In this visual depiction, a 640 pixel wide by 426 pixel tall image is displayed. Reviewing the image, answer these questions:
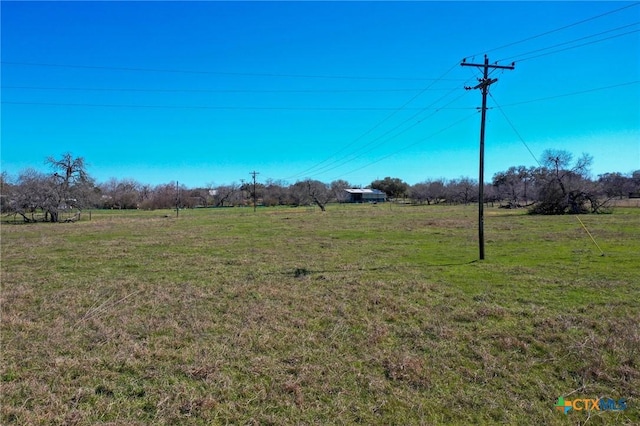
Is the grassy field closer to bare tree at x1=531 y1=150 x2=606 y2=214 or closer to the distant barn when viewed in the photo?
bare tree at x1=531 y1=150 x2=606 y2=214

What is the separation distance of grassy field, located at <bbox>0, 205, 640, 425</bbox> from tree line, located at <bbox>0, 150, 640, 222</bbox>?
3811cm

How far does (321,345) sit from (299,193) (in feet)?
308

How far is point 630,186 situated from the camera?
8638cm

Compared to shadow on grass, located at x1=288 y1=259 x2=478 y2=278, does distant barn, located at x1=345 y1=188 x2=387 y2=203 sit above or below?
above

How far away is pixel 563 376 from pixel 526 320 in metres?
2.21

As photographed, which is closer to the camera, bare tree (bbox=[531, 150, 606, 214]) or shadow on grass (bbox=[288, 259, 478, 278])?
shadow on grass (bbox=[288, 259, 478, 278])

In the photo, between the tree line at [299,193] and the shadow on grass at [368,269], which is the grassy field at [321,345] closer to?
the shadow on grass at [368,269]

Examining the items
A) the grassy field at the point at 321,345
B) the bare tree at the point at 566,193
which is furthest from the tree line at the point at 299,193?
the grassy field at the point at 321,345

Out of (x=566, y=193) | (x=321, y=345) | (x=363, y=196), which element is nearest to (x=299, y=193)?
(x=363, y=196)

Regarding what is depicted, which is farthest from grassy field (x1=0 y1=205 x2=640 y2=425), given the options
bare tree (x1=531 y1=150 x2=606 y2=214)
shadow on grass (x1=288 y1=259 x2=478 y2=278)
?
bare tree (x1=531 y1=150 x2=606 y2=214)

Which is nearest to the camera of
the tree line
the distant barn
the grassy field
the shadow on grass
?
the grassy field

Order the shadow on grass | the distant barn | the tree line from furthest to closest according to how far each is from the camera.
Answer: the distant barn → the tree line → the shadow on grass

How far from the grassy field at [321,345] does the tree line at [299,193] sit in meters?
38.1

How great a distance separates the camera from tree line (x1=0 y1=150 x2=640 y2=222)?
43.1 m
